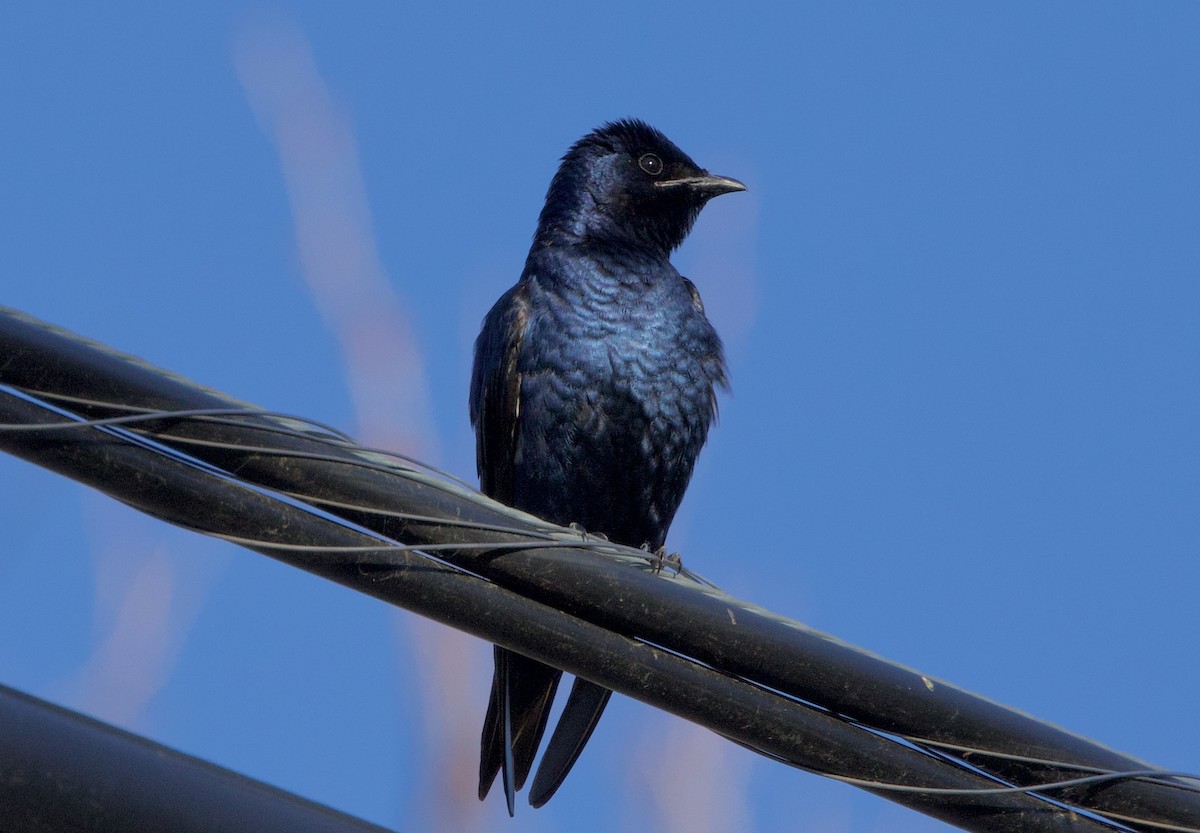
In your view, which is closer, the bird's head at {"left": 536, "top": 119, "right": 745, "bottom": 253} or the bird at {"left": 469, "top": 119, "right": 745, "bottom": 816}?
the bird at {"left": 469, "top": 119, "right": 745, "bottom": 816}

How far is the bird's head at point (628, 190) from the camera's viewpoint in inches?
243

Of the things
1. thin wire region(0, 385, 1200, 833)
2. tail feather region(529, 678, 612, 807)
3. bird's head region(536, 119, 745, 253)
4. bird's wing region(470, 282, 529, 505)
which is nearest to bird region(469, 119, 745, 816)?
bird's wing region(470, 282, 529, 505)

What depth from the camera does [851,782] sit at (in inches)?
106

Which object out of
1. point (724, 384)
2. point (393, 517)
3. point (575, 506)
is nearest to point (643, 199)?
point (724, 384)

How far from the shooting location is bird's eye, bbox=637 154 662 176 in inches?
255

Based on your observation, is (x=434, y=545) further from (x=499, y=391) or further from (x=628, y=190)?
(x=628, y=190)

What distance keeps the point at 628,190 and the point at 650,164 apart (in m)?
0.23

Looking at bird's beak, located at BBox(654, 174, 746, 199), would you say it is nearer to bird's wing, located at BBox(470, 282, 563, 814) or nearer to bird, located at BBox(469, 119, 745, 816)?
bird, located at BBox(469, 119, 745, 816)

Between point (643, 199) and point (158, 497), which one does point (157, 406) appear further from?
point (643, 199)

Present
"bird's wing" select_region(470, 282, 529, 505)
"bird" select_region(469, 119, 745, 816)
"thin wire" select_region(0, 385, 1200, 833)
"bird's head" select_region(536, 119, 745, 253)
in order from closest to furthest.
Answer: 1. "thin wire" select_region(0, 385, 1200, 833)
2. "bird" select_region(469, 119, 745, 816)
3. "bird's wing" select_region(470, 282, 529, 505)
4. "bird's head" select_region(536, 119, 745, 253)

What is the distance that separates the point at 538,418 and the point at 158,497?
3.00 meters

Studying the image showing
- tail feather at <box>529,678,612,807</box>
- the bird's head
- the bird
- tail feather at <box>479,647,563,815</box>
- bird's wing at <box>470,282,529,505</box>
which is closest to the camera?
tail feather at <box>529,678,612,807</box>

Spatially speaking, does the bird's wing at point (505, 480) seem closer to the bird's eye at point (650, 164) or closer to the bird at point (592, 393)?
the bird at point (592, 393)

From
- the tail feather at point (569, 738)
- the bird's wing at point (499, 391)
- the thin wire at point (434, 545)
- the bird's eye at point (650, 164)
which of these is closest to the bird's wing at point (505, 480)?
the bird's wing at point (499, 391)
